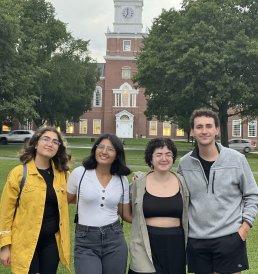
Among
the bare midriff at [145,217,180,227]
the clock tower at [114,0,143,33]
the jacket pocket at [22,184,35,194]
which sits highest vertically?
the clock tower at [114,0,143,33]

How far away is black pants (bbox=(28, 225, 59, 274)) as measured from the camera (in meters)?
3.04

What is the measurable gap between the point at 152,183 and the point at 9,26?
25.8m

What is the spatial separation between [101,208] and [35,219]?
1.91ft

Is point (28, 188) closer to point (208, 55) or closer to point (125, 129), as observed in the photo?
point (208, 55)

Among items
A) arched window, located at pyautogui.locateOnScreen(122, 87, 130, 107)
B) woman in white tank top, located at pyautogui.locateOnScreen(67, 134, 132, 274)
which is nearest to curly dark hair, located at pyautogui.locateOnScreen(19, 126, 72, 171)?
woman in white tank top, located at pyautogui.locateOnScreen(67, 134, 132, 274)

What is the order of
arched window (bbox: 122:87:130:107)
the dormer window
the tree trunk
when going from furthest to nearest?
arched window (bbox: 122:87:130:107) < the dormer window < the tree trunk

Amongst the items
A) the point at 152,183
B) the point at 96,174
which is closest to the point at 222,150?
the point at 152,183

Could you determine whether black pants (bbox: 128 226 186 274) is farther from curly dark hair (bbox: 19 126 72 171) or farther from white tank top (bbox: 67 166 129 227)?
curly dark hair (bbox: 19 126 72 171)

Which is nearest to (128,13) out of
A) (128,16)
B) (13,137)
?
(128,16)

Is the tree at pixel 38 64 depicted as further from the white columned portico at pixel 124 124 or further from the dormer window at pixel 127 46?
the dormer window at pixel 127 46

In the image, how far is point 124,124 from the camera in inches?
2292

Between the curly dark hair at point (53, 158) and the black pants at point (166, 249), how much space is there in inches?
40.4

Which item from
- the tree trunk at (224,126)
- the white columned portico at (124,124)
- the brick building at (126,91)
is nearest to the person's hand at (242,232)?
the tree trunk at (224,126)

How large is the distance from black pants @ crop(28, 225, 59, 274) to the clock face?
58.8 meters
